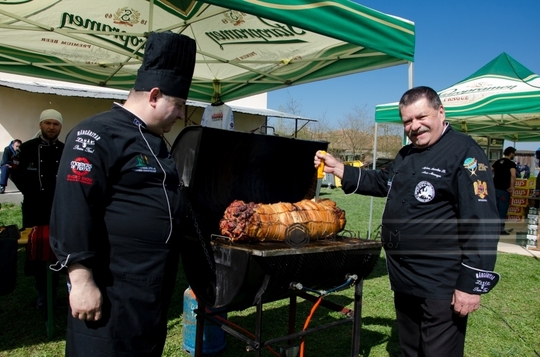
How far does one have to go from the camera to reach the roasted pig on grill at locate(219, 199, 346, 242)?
8.98ft

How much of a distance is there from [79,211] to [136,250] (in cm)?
33

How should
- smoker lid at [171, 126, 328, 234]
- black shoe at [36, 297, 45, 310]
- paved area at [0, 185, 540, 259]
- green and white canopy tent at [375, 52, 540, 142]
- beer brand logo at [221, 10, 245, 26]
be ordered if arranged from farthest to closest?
1. paved area at [0, 185, 540, 259]
2. green and white canopy tent at [375, 52, 540, 142]
3. beer brand logo at [221, 10, 245, 26]
4. black shoe at [36, 297, 45, 310]
5. smoker lid at [171, 126, 328, 234]

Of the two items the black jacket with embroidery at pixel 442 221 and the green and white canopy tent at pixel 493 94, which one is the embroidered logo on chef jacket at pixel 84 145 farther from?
the green and white canopy tent at pixel 493 94

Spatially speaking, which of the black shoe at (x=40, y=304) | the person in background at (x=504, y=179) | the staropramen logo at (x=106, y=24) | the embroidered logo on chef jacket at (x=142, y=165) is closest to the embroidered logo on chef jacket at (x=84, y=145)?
the embroidered logo on chef jacket at (x=142, y=165)

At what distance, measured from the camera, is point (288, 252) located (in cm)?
256

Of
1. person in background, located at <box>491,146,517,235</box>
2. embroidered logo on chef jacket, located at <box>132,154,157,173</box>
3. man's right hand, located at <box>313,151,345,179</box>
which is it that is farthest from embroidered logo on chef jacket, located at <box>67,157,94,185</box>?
person in background, located at <box>491,146,517,235</box>

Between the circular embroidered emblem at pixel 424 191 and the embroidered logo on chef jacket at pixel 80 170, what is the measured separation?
191cm

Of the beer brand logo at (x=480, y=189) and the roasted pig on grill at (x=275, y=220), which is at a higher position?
the beer brand logo at (x=480, y=189)

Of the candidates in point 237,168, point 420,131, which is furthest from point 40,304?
point 420,131

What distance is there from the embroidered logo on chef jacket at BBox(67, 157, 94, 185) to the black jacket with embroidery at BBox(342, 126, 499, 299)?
6.29 ft

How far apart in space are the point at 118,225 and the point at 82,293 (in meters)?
0.33

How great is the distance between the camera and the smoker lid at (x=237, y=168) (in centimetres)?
302

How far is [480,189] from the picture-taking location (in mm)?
2449

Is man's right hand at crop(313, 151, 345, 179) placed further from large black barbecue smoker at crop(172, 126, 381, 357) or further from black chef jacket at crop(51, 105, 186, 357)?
black chef jacket at crop(51, 105, 186, 357)
